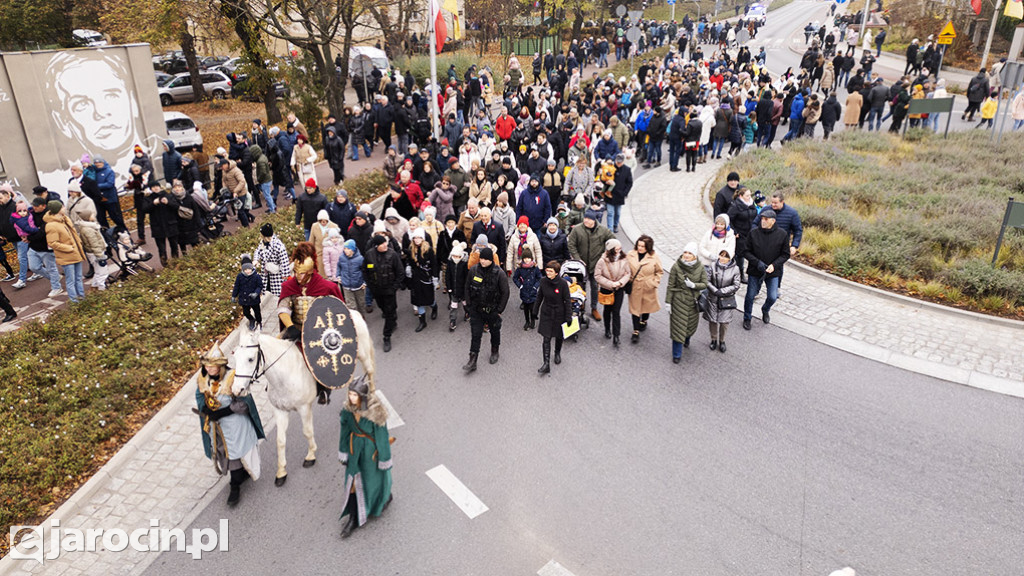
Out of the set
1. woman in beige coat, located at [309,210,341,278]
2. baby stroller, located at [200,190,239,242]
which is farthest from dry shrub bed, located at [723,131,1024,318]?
baby stroller, located at [200,190,239,242]

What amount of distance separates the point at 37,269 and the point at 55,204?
5.79ft

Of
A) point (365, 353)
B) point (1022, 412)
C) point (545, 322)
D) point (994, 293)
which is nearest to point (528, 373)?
point (545, 322)

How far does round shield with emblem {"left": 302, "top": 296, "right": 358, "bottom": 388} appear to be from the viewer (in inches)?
277

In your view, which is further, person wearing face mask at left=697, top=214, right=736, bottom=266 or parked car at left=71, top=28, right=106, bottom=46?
parked car at left=71, top=28, right=106, bottom=46

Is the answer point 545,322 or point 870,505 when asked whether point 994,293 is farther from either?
point 545,322

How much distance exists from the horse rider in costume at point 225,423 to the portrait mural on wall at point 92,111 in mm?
13091

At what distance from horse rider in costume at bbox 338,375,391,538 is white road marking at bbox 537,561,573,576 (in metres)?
1.75

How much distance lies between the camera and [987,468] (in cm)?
728

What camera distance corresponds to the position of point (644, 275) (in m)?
9.94

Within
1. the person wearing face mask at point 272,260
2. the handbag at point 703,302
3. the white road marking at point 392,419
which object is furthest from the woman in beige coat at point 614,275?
the person wearing face mask at point 272,260

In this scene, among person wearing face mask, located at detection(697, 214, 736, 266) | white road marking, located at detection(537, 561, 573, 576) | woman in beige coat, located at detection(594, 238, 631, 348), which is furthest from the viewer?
person wearing face mask, located at detection(697, 214, 736, 266)

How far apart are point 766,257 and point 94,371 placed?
9971mm

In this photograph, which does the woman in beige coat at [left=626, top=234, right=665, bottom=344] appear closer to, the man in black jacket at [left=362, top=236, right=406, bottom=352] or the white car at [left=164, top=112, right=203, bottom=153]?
the man in black jacket at [left=362, top=236, right=406, bottom=352]

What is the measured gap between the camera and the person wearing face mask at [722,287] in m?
9.56
